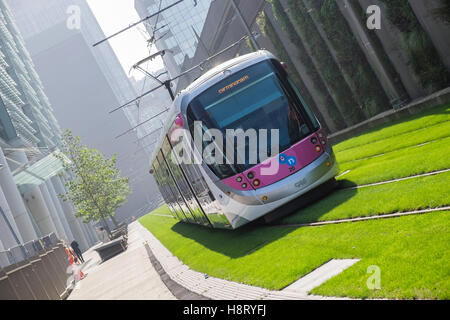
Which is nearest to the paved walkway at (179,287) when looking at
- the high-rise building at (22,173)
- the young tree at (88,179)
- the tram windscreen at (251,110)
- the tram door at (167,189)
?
the tram windscreen at (251,110)

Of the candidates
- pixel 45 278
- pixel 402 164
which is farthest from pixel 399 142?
pixel 45 278

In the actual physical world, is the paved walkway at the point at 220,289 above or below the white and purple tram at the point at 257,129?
below

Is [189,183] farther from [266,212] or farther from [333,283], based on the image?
[333,283]

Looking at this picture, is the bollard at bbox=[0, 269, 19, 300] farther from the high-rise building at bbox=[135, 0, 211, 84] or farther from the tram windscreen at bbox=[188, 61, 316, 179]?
the high-rise building at bbox=[135, 0, 211, 84]

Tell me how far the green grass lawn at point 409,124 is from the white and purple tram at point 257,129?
131 inches

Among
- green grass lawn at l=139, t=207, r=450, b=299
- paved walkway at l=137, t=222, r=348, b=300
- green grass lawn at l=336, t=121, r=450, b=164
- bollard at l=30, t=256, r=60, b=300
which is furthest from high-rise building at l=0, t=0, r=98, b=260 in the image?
green grass lawn at l=139, t=207, r=450, b=299

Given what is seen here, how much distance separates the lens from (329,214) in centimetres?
1006

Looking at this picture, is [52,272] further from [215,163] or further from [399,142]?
[399,142]

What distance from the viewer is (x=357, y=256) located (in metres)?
6.59

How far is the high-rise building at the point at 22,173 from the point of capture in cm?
4159

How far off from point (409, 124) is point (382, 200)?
7.10 m

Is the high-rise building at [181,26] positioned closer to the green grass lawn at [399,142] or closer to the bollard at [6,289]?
the green grass lawn at [399,142]

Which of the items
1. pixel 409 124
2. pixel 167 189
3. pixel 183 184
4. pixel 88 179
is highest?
pixel 88 179
